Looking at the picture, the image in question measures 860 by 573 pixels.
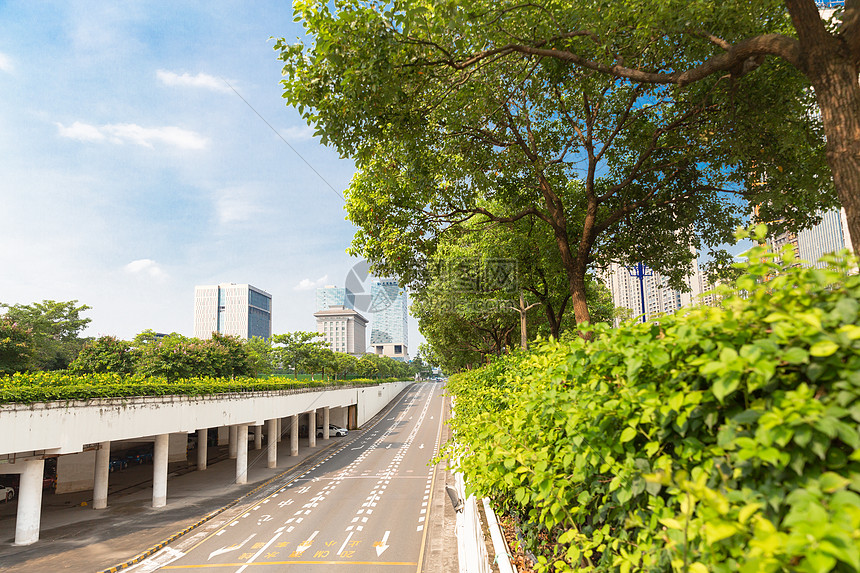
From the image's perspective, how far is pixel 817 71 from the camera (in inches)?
194

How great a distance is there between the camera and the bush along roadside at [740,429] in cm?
164

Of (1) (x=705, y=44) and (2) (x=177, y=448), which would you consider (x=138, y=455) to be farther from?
(1) (x=705, y=44)

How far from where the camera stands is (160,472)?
23734mm

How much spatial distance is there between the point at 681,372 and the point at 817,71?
189 inches

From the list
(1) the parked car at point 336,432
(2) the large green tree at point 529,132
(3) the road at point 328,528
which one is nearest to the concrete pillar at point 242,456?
(3) the road at point 328,528

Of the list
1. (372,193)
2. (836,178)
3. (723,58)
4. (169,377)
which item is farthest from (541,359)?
(169,377)

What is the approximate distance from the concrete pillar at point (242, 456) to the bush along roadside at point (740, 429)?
3068 centimetres

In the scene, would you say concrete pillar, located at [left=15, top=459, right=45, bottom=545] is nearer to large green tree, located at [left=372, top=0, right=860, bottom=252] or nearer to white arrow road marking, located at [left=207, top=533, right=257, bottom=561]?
white arrow road marking, located at [left=207, top=533, right=257, bottom=561]

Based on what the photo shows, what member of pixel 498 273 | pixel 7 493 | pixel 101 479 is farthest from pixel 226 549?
pixel 7 493

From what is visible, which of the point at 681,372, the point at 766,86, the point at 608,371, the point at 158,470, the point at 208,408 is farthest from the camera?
the point at 208,408

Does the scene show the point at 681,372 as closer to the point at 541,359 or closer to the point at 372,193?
the point at 541,359

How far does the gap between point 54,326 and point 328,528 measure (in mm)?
58095

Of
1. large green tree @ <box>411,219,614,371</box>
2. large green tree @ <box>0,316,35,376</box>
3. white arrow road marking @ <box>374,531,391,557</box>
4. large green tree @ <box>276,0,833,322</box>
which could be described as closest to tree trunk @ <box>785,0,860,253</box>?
large green tree @ <box>276,0,833,322</box>

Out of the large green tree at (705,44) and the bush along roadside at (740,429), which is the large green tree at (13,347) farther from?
the bush along roadside at (740,429)
